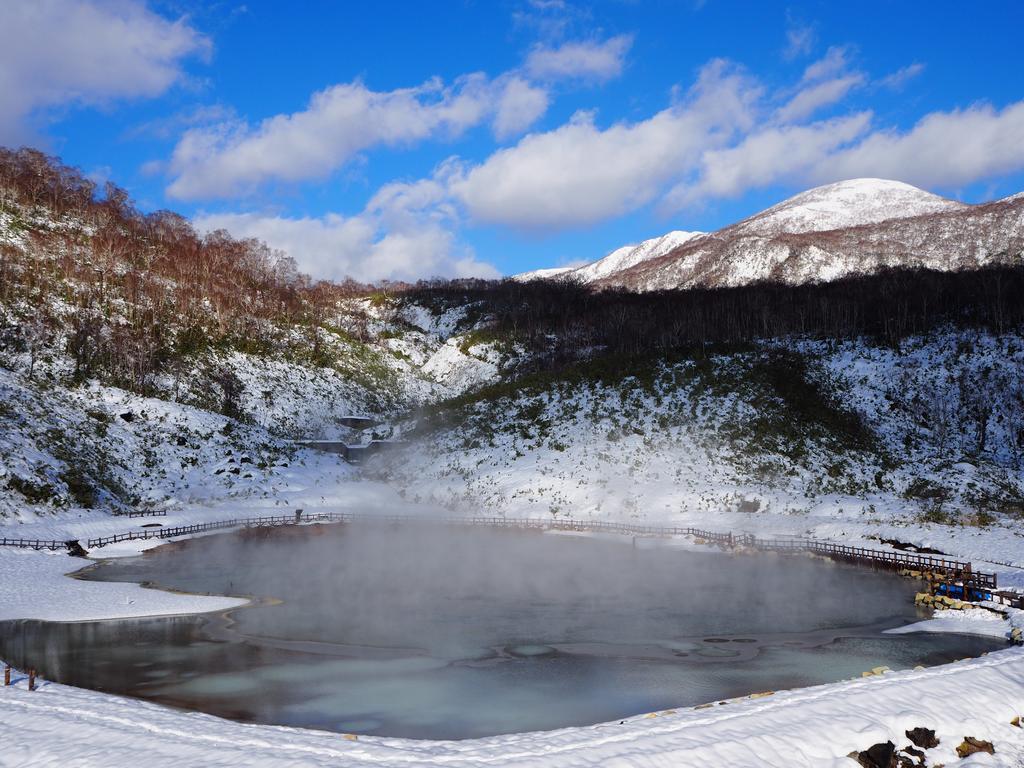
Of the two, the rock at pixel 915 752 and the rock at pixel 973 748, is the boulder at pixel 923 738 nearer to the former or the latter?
the rock at pixel 915 752

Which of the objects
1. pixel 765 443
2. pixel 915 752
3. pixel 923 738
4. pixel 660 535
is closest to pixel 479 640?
pixel 915 752

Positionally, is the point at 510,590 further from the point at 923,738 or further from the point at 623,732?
the point at 923,738

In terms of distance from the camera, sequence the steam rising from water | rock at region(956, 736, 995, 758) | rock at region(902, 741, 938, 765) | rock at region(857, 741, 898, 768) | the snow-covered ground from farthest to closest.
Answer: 1. the steam rising from water
2. rock at region(956, 736, 995, 758)
3. rock at region(902, 741, 938, 765)
4. rock at region(857, 741, 898, 768)
5. the snow-covered ground

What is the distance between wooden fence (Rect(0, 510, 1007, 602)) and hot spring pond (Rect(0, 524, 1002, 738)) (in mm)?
2667

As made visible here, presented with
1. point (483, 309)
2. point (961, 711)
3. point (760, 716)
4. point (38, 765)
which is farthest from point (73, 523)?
point (483, 309)

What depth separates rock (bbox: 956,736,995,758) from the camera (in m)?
16.8

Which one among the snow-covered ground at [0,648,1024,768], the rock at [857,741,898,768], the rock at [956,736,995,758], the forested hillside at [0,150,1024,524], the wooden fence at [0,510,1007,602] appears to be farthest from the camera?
the forested hillside at [0,150,1024,524]

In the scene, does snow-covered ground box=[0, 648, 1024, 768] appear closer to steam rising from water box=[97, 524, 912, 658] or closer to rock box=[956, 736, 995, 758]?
rock box=[956, 736, 995, 758]

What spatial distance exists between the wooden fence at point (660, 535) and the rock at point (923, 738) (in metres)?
19.1

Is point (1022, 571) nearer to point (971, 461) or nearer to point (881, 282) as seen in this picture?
point (971, 461)

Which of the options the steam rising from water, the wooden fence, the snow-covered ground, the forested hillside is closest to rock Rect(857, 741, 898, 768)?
the snow-covered ground

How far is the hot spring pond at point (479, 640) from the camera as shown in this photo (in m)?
19.6

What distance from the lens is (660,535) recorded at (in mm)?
54406

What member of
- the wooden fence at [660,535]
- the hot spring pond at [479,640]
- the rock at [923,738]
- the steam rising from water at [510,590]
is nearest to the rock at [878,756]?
the rock at [923,738]
